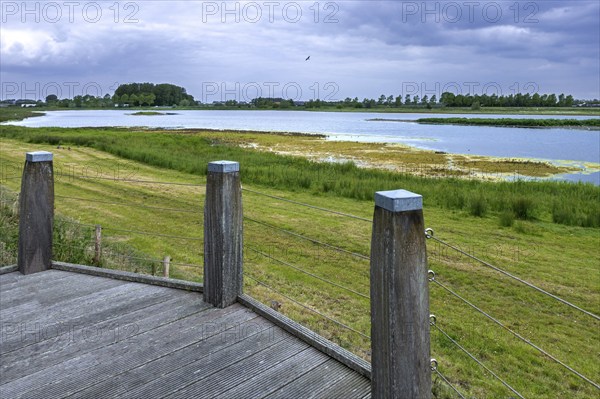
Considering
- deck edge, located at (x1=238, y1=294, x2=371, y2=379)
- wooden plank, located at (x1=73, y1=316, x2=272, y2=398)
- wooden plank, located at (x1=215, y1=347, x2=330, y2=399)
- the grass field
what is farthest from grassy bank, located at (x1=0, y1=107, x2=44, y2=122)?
wooden plank, located at (x1=215, y1=347, x2=330, y2=399)

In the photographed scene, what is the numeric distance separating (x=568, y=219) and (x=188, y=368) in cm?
1341

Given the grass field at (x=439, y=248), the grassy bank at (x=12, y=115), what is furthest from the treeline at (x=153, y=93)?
the grass field at (x=439, y=248)

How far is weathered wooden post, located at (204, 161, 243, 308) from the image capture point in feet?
9.75

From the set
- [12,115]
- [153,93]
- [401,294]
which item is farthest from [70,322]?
[153,93]

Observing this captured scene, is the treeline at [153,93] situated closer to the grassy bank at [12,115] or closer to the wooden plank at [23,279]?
the grassy bank at [12,115]

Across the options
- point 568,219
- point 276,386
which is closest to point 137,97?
point 568,219

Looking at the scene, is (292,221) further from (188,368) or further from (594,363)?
(188,368)

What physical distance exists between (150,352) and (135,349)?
0.10 m

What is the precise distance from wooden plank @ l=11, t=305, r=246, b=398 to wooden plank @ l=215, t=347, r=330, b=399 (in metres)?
0.59

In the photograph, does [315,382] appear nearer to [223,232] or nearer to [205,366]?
[205,366]

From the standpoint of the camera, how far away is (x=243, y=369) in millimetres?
2432

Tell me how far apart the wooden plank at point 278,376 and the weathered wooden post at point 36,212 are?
103 inches

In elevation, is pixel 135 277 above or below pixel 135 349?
above

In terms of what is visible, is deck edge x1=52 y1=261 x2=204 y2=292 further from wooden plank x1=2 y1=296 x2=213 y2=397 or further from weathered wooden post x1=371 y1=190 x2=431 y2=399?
weathered wooden post x1=371 y1=190 x2=431 y2=399
